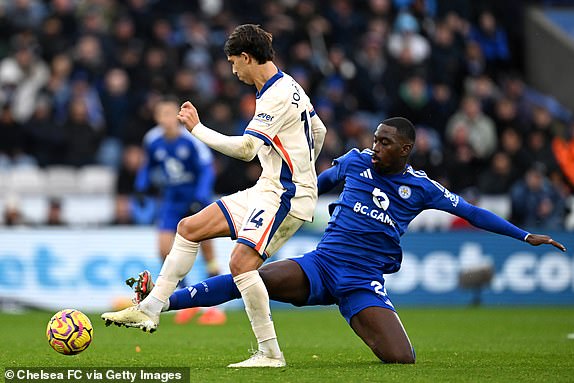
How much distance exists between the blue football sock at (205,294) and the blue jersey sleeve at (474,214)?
1.67m

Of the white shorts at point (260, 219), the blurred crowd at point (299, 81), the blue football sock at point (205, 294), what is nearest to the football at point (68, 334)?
the blue football sock at point (205, 294)

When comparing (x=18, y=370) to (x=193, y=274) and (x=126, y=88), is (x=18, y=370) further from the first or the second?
(x=126, y=88)

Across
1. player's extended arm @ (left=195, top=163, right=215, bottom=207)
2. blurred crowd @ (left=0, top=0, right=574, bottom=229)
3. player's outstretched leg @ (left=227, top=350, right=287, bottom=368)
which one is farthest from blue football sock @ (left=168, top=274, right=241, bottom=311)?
blurred crowd @ (left=0, top=0, right=574, bottom=229)

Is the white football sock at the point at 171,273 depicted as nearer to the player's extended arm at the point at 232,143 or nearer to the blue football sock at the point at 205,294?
the blue football sock at the point at 205,294

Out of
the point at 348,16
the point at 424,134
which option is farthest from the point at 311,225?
the point at 348,16

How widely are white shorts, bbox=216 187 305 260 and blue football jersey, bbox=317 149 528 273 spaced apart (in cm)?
62

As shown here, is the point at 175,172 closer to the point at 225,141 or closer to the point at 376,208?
the point at 376,208

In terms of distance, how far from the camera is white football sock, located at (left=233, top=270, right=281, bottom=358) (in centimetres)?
761

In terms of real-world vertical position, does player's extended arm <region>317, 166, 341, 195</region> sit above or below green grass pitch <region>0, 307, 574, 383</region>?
above

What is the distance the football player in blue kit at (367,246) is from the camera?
805 cm

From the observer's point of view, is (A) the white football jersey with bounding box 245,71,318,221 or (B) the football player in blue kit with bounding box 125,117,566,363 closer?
(A) the white football jersey with bounding box 245,71,318,221

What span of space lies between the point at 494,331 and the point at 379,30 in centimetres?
977

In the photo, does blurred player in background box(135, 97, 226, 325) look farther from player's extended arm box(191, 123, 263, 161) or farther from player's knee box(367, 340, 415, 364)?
player's extended arm box(191, 123, 263, 161)

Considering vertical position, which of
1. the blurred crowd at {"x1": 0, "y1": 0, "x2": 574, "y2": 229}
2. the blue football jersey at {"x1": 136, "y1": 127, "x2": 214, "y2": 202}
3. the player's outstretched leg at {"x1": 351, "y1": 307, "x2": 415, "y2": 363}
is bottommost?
the player's outstretched leg at {"x1": 351, "y1": 307, "x2": 415, "y2": 363}
